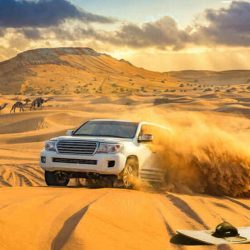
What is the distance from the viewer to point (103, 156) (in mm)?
12414

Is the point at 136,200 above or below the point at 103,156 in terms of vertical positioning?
below

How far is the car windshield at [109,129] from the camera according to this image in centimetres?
1342

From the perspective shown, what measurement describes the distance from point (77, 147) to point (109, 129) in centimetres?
116

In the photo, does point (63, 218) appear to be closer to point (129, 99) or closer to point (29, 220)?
point (29, 220)

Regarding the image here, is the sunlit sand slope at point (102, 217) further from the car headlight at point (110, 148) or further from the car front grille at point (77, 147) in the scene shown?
the car front grille at point (77, 147)

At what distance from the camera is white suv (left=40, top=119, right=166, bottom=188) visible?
489 inches

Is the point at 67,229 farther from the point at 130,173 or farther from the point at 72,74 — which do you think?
the point at 72,74

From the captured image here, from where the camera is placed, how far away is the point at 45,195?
34.0 feet

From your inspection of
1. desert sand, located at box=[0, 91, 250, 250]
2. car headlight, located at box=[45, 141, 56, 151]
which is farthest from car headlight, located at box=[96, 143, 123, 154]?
car headlight, located at box=[45, 141, 56, 151]

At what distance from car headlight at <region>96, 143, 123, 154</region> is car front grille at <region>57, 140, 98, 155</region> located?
120 mm

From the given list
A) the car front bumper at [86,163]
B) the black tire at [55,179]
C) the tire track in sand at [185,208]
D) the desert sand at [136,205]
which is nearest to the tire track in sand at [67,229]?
the desert sand at [136,205]

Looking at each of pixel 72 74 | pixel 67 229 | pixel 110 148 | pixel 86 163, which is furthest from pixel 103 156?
pixel 72 74

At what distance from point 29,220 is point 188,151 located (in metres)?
A: 6.48

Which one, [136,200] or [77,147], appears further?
[77,147]
